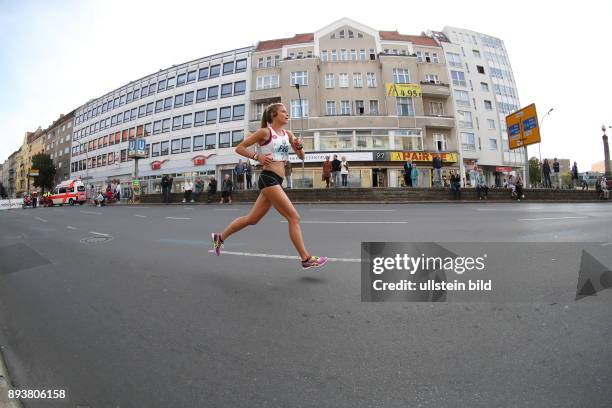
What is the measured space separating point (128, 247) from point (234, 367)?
477 cm

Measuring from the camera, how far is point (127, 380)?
5.15ft

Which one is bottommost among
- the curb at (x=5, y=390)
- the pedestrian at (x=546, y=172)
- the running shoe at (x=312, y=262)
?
the curb at (x=5, y=390)

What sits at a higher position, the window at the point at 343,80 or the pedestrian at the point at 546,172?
the window at the point at 343,80

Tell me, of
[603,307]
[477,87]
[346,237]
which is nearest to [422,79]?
[477,87]

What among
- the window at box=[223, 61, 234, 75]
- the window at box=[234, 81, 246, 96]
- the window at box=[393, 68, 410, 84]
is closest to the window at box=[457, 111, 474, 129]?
the window at box=[393, 68, 410, 84]

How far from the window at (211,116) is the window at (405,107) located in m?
23.4

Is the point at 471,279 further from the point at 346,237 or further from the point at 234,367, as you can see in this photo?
the point at 346,237


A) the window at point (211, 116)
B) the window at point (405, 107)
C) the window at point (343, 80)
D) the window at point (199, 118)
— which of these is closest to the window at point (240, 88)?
the window at point (211, 116)

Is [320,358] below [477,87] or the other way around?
below

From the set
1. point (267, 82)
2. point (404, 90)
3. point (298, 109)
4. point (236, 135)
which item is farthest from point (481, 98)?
point (236, 135)

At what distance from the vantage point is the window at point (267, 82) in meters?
37.1

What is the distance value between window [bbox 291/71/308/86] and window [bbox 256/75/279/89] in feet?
8.39

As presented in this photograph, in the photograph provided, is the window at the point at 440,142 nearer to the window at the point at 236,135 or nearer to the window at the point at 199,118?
the window at the point at 236,135

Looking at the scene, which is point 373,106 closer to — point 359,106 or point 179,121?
point 359,106
